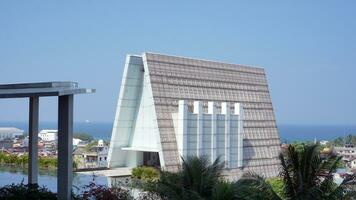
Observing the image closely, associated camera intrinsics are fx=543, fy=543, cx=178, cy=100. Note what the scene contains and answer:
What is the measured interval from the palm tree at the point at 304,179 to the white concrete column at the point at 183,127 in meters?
18.6

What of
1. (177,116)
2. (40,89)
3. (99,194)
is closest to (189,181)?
(99,194)

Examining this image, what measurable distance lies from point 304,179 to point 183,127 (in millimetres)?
18967

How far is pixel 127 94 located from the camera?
30.1 meters

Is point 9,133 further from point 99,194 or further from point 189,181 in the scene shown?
point 189,181

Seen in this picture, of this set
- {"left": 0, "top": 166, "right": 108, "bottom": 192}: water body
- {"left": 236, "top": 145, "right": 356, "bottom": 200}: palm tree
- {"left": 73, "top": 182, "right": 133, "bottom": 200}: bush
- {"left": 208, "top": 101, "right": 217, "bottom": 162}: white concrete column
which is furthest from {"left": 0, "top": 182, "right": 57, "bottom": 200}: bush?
{"left": 208, "top": 101, "right": 217, "bottom": 162}: white concrete column

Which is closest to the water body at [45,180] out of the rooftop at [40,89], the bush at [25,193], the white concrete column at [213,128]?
the bush at [25,193]

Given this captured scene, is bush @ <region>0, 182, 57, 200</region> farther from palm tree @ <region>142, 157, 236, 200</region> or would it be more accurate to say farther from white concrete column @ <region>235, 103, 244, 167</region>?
white concrete column @ <region>235, 103, 244, 167</region>

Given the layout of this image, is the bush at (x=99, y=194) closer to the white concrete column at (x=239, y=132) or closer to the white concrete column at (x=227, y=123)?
the white concrete column at (x=227, y=123)

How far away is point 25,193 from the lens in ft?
32.0

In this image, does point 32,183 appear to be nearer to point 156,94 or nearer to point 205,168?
point 205,168

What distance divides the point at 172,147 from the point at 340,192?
19326mm

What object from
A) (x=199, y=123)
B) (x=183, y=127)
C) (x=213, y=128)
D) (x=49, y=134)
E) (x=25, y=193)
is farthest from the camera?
(x=49, y=134)

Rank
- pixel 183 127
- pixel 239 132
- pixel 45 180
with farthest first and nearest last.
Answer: pixel 239 132 < pixel 183 127 < pixel 45 180

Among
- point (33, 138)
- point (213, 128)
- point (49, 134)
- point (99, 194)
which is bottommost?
point (99, 194)
